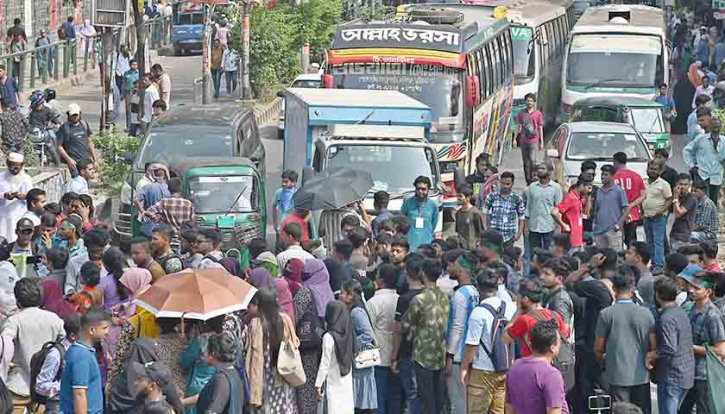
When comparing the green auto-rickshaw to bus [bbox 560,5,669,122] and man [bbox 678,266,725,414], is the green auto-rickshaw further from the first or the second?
man [bbox 678,266,725,414]

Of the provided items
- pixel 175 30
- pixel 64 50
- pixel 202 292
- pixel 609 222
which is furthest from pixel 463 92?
pixel 175 30

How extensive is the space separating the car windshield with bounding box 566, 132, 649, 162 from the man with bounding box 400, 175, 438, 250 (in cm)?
551

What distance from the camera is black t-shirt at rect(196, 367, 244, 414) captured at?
364 inches

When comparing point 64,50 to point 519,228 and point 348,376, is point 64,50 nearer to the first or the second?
point 519,228

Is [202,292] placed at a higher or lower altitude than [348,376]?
higher

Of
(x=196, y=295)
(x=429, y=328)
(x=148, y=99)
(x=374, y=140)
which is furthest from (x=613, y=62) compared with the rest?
(x=196, y=295)

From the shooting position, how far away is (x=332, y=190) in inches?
614

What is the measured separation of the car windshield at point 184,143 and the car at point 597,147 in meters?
4.46

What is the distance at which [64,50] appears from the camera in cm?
3725

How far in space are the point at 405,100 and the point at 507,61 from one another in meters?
8.14

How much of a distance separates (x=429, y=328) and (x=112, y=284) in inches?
94.6

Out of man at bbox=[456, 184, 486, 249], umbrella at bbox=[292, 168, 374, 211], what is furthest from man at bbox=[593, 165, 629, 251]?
umbrella at bbox=[292, 168, 374, 211]

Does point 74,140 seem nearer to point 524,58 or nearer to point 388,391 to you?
point 388,391

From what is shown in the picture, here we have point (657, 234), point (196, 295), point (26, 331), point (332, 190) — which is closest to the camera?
point (196, 295)
